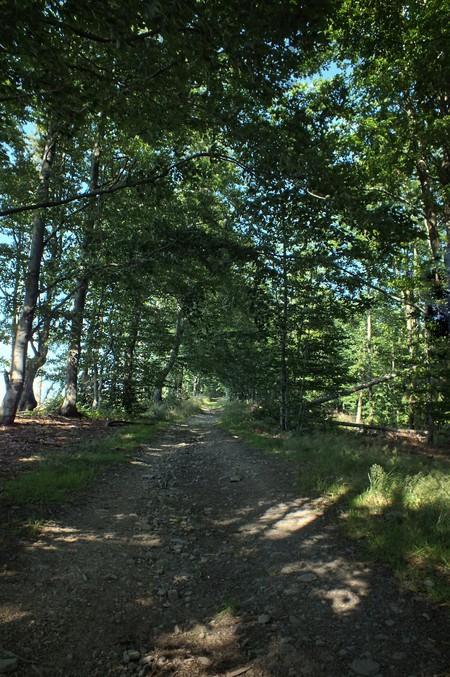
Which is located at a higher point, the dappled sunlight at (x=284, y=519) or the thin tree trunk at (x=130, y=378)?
the thin tree trunk at (x=130, y=378)

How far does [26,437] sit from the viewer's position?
35.9ft

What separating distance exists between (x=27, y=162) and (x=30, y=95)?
32.1ft

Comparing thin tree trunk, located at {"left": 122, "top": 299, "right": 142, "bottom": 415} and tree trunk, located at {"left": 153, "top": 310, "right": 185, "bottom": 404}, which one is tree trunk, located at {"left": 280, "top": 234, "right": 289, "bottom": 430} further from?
thin tree trunk, located at {"left": 122, "top": 299, "right": 142, "bottom": 415}

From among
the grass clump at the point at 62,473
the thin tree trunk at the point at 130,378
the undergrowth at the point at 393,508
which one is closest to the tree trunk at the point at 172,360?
the thin tree trunk at the point at 130,378

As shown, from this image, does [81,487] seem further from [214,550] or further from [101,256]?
[101,256]

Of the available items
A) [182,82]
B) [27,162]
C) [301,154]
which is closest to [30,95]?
[182,82]

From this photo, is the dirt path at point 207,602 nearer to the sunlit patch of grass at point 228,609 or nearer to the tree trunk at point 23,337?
the sunlit patch of grass at point 228,609

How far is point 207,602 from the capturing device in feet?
12.4

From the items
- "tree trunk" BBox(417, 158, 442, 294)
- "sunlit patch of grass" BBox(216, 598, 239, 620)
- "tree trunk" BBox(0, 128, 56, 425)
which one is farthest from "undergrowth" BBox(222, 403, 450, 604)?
"tree trunk" BBox(0, 128, 56, 425)

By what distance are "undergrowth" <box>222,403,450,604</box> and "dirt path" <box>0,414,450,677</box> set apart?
0.29m

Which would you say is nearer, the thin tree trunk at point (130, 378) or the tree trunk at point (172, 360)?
the thin tree trunk at point (130, 378)

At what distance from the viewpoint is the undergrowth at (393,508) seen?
4035 millimetres

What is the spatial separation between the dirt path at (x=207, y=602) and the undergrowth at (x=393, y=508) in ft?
0.96

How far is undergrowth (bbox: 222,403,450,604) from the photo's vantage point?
13.2 feet
